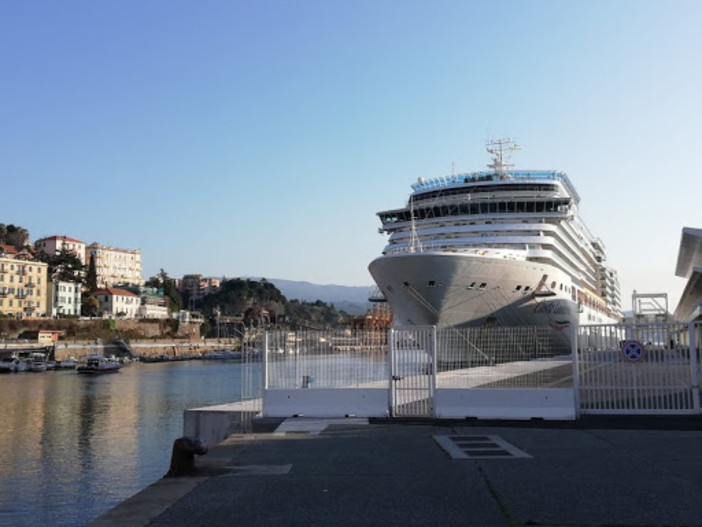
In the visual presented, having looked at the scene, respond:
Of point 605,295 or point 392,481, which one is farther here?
point 605,295

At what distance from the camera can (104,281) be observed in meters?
189

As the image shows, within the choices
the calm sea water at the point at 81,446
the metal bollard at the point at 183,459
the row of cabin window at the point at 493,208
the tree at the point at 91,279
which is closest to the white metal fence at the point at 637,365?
the metal bollard at the point at 183,459

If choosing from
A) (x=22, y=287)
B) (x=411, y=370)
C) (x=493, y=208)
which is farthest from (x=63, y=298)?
(x=411, y=370)

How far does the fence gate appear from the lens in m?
14.4

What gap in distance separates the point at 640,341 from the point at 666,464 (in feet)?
19.3

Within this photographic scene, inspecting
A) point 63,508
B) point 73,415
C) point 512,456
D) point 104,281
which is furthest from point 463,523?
point 104,281

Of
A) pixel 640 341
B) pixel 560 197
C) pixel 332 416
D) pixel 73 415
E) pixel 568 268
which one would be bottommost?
pixel 73 415

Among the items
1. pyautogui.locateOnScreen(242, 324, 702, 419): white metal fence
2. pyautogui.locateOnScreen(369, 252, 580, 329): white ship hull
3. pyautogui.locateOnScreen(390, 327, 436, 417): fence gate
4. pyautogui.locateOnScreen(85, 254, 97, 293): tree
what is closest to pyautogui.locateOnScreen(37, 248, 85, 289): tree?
pyautogui.locateOnScreen(85, 254, 97, 293): tree

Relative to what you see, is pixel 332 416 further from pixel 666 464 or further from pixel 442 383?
pixel 666 464

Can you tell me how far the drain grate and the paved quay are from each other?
0.02 metres

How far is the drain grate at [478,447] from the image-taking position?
390 inches

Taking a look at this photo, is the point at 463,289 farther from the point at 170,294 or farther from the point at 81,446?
the point at 170,294

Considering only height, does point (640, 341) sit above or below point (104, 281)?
below

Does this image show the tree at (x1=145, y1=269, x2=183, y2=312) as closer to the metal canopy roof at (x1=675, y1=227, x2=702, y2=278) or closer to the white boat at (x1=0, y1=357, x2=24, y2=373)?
the white boat at (x1=0, y1=357, x2=24, y2=373)
